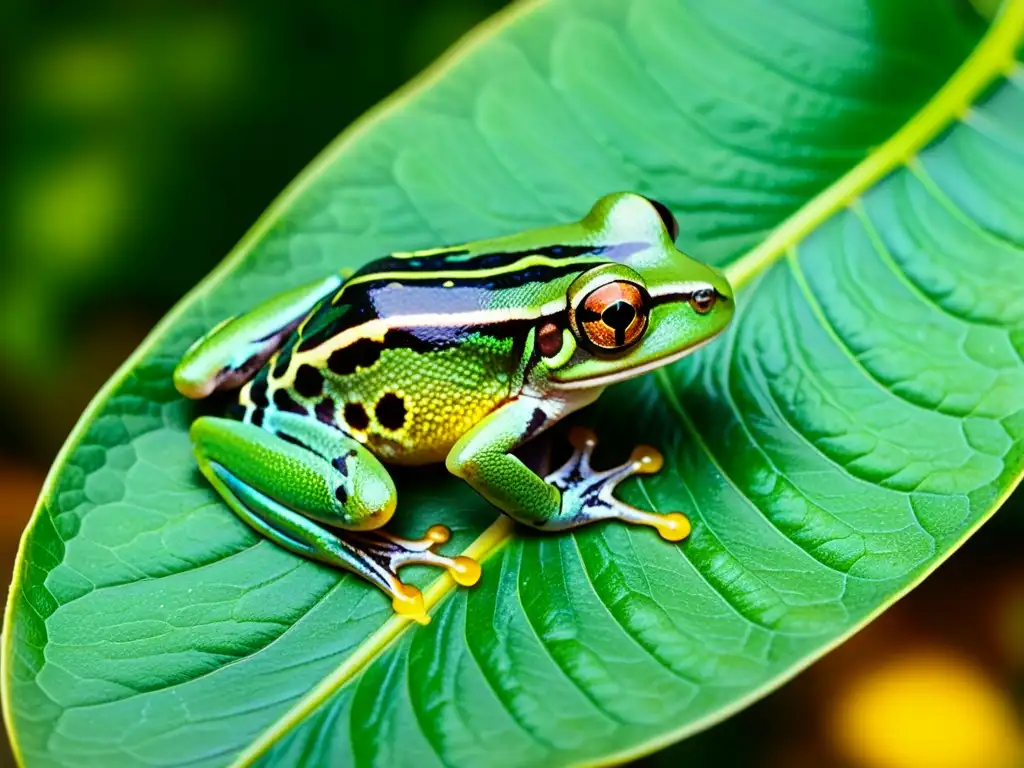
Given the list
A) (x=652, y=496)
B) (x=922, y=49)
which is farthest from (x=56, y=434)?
(x=922, y=49)

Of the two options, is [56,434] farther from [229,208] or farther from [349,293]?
[349,293]

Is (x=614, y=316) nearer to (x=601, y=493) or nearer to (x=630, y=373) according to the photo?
(x=630, y=373)

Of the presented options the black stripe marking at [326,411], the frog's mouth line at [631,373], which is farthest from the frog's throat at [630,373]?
the black stripe marking at [326,411]

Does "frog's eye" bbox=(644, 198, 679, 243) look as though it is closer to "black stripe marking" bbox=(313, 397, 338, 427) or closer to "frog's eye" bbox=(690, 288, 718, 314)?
"frog's eye" bbox=(690, 288, 718, 314)

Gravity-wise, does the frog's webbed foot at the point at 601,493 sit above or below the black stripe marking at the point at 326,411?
above

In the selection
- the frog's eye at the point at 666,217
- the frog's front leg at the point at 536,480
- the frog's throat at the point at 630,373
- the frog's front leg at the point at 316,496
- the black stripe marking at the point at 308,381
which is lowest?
the frog's front leg at the point at 316,496

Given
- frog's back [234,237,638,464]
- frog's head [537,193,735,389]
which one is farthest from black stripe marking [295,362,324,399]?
frog's head [537,193,735,389]

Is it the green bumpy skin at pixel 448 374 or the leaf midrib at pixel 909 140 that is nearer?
the green bumpy skin at pixel 448 374

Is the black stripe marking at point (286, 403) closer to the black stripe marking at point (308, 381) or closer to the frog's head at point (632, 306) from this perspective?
the black stripe marking at point (308, 381)
